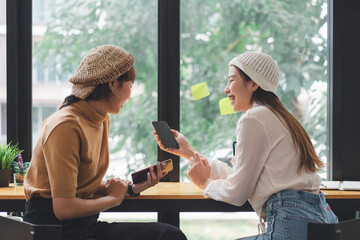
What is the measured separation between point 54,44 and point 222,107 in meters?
1.13

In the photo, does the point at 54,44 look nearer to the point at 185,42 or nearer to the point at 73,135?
the point at 185,42

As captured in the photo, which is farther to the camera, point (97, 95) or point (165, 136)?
point (165, 136)

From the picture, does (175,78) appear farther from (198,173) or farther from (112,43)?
(198,173)

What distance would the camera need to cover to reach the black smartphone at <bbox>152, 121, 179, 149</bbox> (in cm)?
226

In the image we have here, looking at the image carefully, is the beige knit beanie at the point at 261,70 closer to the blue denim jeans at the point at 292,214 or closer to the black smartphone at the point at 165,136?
the blue denim jeans at the point at 292,214

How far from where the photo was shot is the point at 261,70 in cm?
176

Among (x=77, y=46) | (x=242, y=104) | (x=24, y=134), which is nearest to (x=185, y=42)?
(x=77, y=46)

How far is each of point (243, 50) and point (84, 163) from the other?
1434 mm

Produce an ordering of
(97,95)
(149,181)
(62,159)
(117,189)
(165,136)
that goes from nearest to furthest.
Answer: (62,159) < (97,95) < (117,189) < (149,181) < (165,136)

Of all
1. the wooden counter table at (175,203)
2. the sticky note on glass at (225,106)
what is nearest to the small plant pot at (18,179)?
the wooden counter table at (175,203)

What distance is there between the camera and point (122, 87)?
5.98 ft

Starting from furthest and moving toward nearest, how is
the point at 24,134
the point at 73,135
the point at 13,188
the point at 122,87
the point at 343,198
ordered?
the point at 24,134 → the point at 13,188 → the point at 343,198 → the point at 122,87 → the point at 73,135

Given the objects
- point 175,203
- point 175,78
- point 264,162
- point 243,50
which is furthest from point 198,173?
point 243,50

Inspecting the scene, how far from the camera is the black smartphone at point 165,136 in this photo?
7.41ft
